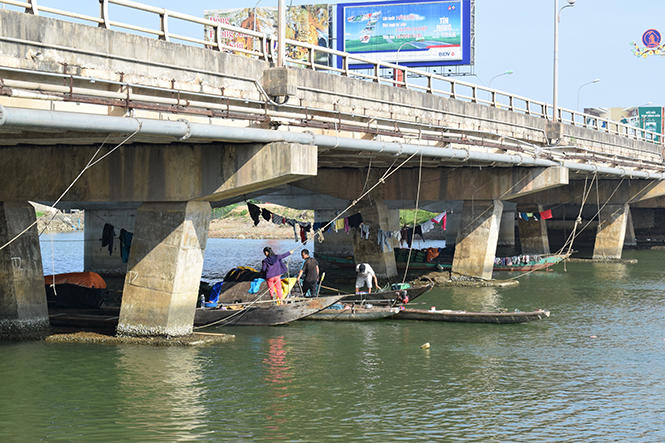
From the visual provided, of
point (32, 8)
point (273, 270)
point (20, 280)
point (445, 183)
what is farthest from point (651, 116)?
point (32, 8)

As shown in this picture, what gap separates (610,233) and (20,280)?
4080 cm

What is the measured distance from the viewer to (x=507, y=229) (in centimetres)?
6431

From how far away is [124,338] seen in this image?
20.0 metres

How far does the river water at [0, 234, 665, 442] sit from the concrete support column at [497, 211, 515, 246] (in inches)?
1564

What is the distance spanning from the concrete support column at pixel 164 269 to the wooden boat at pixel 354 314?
4797 millimetres

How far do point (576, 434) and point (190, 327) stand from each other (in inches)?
425

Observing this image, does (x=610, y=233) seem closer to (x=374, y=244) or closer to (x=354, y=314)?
(x=374, y=244)

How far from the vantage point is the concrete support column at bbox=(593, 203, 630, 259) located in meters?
→ 51.2

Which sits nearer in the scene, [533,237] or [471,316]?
[471,316]

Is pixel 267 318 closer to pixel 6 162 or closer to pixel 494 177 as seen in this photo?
pixel 6 162

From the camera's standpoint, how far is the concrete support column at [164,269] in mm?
19688

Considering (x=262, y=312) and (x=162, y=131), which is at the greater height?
(x=162, y=131)

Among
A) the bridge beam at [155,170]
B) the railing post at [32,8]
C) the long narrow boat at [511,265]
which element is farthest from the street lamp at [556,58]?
the railing post at [32,8]

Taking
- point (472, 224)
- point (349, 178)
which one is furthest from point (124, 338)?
point (472, 224)
